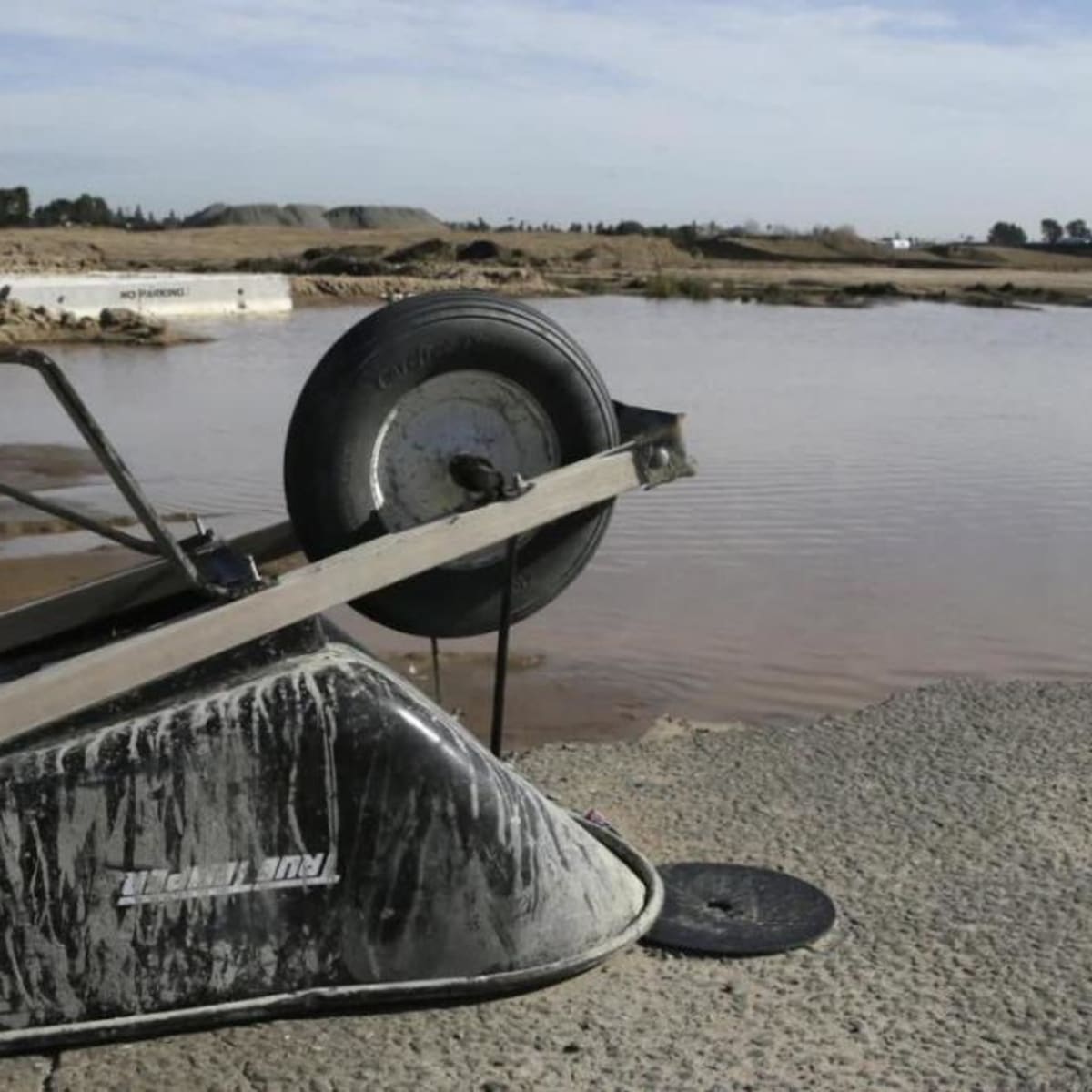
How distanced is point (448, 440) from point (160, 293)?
2753 cm

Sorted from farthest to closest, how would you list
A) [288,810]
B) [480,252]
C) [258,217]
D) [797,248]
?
[258,217]
[797,248]
[480,252]
[288,810]

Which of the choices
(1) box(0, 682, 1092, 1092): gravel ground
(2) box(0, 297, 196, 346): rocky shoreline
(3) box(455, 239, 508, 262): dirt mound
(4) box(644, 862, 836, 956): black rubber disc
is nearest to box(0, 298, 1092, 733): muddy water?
(2) box(0, 297, 196, 346): rocky shoreline

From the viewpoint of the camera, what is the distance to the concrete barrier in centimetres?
2678

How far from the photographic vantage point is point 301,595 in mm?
3834

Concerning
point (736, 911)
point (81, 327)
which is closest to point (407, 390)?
point (736, 911)

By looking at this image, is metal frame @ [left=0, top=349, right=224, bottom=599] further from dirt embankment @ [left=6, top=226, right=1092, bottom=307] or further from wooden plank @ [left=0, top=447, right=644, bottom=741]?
dirt embankment @ [left=6, top=226, right=1092, bottom=307]

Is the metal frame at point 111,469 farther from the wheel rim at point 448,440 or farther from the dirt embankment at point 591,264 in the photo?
the dirt embankment at point 591,264

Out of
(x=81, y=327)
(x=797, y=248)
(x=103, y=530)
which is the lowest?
(x=81, y=327)

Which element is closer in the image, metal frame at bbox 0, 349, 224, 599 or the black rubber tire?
metal frame at bbox 0, 349, 224, 599

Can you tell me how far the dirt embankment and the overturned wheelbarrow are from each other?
35.5 m

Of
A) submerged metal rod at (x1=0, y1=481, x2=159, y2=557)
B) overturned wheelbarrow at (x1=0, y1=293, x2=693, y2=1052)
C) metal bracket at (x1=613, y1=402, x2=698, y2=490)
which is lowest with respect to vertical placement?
overturned wheelbarrow at (x1=0, y1=293, x2=693, y2=1052)

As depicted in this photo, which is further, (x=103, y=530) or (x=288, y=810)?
(x=103, y=530)

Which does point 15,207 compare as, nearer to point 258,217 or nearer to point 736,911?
point 258,217

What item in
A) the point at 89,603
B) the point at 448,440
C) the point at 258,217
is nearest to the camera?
the point at 448,440
